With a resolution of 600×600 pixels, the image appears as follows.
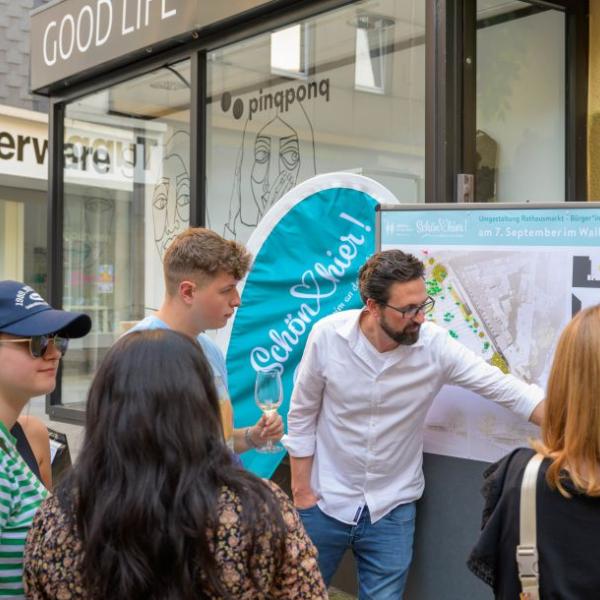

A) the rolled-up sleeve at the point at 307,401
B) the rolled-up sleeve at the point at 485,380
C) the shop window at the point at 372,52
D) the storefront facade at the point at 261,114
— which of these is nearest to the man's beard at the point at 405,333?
the rolled-up sleeve at the point at 485,380

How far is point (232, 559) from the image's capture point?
1655 mm

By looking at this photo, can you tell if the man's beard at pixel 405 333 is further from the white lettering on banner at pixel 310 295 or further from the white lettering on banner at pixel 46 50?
the white lettering on banner at pixel 46 50

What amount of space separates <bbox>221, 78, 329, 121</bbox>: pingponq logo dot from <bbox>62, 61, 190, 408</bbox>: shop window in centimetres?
45

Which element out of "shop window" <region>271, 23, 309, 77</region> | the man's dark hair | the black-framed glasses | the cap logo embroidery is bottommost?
the black-framed glasses

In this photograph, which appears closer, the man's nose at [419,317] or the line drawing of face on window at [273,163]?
the man's nose at [419,317]

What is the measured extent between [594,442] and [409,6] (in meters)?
3.59

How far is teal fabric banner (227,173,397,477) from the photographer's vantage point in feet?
15.7

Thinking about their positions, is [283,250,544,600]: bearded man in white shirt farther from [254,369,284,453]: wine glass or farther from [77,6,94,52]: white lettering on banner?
[77,6,94,52]: white lettering on banner

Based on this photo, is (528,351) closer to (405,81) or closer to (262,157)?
(405,81)

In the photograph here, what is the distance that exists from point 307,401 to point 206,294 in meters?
0.70

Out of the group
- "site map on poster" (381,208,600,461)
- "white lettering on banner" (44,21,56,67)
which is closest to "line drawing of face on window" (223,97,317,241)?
"site map on poster" (381,208,600,461)

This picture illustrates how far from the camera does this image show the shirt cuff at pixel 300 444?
3.75 m

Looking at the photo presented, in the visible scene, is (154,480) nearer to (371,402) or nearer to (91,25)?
(371,402)

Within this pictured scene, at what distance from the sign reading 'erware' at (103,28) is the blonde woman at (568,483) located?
13.1 ft
